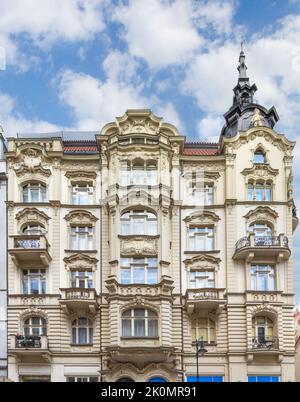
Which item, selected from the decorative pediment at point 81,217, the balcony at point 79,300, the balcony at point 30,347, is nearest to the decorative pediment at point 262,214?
the decorative pediment at point 81,217

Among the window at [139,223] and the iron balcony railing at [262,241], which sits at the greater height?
the window at [139,223]

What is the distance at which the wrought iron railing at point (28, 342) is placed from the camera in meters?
39.9

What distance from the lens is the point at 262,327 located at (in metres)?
41.8

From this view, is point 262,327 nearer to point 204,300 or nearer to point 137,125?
point 204,300

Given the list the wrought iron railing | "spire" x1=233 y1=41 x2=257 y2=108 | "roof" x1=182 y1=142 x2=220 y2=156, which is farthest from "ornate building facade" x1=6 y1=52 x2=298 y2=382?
"spire" x1=233 y1=41 x2=257 y2=108

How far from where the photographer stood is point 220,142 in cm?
4638

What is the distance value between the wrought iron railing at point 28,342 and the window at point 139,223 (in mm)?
8368

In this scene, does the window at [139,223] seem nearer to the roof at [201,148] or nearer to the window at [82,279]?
the window at [82,279]

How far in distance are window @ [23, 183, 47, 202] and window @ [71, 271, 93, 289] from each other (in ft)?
17.5

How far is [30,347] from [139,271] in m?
8.01

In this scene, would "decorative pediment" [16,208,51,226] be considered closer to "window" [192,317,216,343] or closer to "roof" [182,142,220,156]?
"roof" [182,142,220,156]

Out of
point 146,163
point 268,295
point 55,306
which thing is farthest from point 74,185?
point 268,295

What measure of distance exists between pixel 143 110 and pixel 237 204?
28.5 feet
